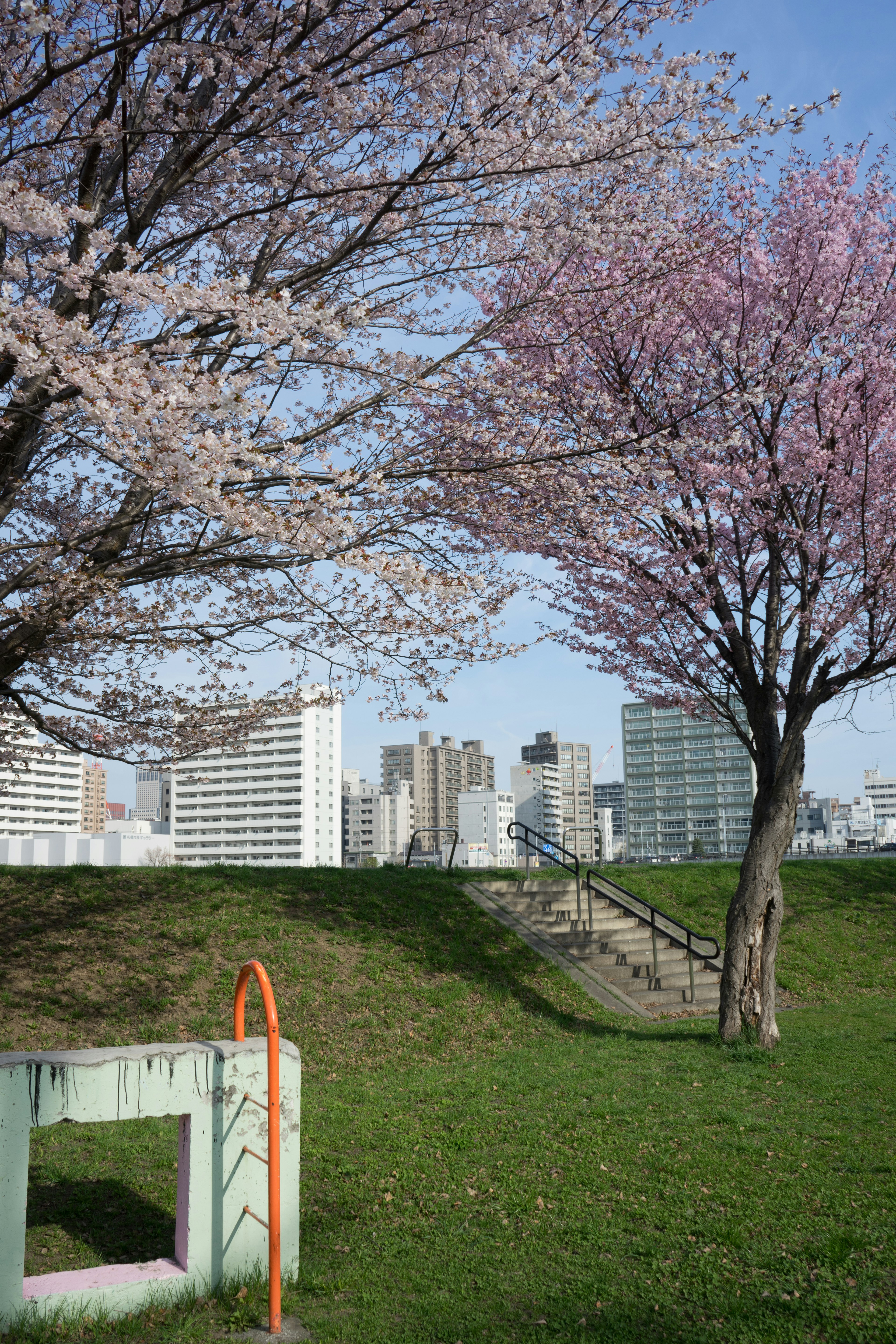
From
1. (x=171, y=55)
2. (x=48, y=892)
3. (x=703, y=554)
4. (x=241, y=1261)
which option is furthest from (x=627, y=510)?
(x=48, y=892)

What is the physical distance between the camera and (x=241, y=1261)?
14.1ft

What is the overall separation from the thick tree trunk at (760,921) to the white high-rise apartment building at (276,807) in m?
130

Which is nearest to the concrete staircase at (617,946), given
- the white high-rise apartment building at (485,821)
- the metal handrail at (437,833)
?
the metal handrail at (437,833)

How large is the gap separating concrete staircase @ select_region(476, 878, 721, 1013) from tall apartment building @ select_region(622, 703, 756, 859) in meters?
130

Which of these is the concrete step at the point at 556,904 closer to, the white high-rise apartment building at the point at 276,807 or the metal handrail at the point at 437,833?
the metal handrail at the point at 437,833

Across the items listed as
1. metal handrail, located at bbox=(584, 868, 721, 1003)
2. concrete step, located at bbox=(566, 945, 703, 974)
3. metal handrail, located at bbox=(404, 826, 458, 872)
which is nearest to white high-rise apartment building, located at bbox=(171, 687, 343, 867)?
metal handrail, located at bbox=(404, 826, 458, 872)

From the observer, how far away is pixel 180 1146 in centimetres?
426

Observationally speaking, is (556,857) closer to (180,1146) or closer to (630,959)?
(630,959)

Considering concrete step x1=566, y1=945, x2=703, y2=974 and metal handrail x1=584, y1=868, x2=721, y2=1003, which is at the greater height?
metal handrail x1=584, y1=868, x2=721, y2=1003

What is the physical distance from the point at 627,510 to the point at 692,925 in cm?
881

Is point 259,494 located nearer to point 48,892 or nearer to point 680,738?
point 48,892

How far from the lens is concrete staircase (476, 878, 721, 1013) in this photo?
12.5 meters

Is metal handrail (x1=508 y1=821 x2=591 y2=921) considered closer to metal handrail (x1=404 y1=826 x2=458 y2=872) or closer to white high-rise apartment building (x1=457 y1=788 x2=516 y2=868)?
metal handrail (x1=404 y1=826 x2=458 y2=872)

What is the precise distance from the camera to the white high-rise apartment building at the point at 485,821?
12838 centimetres
